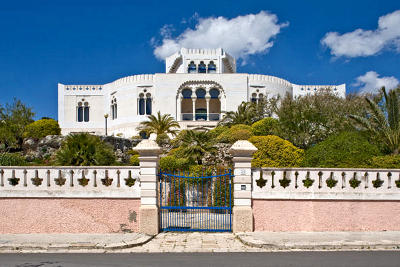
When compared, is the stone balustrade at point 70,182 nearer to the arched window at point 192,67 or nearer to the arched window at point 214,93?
the arched window at point 214,93

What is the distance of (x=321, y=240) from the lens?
8008 mm

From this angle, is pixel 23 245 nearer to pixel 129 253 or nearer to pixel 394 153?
pixel 129 253

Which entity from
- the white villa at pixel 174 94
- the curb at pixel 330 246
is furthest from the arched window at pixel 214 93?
the curb at pixel 330 246

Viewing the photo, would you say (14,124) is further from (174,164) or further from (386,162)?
(386,162)

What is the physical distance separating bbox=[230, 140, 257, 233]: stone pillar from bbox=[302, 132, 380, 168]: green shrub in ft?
20.1

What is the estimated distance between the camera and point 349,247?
7.67m

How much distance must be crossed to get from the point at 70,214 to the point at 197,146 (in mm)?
10756

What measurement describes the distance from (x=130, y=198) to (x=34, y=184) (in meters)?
2.75

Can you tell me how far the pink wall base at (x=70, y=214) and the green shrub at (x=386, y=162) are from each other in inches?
381

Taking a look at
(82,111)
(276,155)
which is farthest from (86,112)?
(276,155)

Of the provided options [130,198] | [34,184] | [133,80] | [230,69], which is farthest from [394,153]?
[230,69]

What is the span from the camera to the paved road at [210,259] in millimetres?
6629

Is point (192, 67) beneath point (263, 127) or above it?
above

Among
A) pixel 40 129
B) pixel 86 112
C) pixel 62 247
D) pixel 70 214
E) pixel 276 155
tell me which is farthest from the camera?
pixel 86 112
